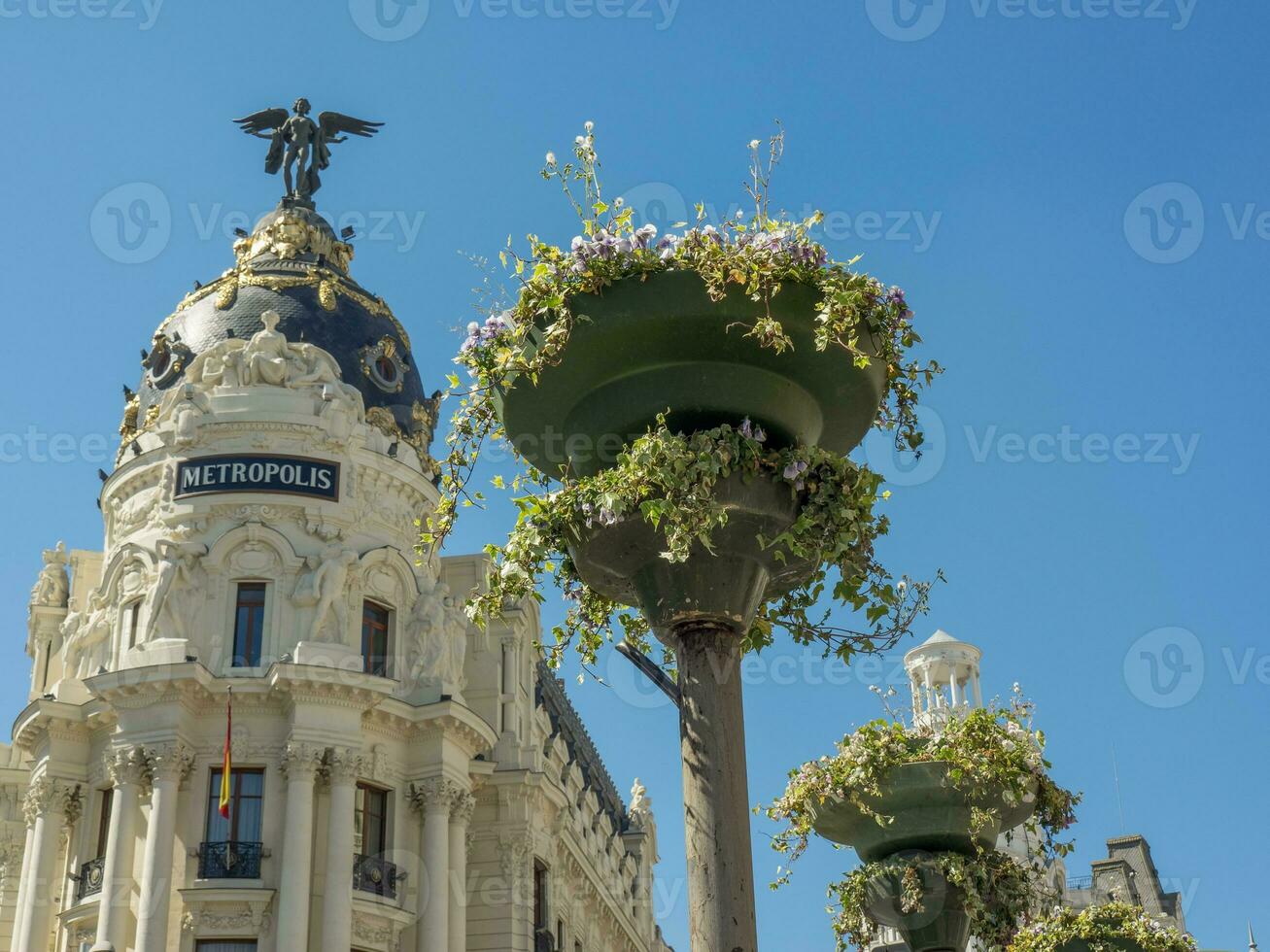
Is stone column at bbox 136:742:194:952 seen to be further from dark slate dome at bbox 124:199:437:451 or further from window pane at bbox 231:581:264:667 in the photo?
dark slate dome at bbox 124:199:437:451

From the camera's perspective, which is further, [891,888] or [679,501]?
[891,888]

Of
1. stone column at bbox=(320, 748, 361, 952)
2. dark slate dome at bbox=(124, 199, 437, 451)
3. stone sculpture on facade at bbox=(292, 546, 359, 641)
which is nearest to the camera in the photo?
stone column at bbox=(320, 748, 361, 952)

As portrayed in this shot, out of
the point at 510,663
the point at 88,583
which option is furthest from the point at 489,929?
the point at 88,583

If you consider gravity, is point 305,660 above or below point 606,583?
above

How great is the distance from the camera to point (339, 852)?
35.1m

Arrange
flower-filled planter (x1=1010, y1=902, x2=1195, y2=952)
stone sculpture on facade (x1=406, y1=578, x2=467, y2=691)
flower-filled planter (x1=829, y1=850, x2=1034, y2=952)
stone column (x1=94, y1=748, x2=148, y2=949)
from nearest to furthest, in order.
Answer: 1. flower-filled planter (x1=829, y1=850, x2=1034, y2=952)
2. flower-filled planter (x1=1010, y1=902, x2=1195, y2=952)
3. stone column (x1=94, y1=748, x2=148, y2=949)
4. stone sculpture on facade (x1=406, y1=578, x2=467, y2=691)

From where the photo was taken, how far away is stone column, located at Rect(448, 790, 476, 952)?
1471 inches

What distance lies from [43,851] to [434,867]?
932cm

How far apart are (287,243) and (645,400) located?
38132mm

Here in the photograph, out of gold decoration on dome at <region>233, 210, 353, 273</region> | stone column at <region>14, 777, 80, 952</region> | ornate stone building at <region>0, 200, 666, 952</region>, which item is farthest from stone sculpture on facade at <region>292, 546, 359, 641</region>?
gold decoration on dome at <region>233, 210, 353, 273</region>

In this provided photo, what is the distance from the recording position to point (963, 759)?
14.4 m

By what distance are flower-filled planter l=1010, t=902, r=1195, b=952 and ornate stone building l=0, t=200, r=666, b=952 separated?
17.5 m

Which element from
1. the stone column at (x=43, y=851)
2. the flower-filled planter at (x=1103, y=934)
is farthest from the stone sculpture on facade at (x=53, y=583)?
the flower-filled planter at (x=1103, y=934)

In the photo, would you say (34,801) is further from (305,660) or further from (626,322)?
(626,322)
